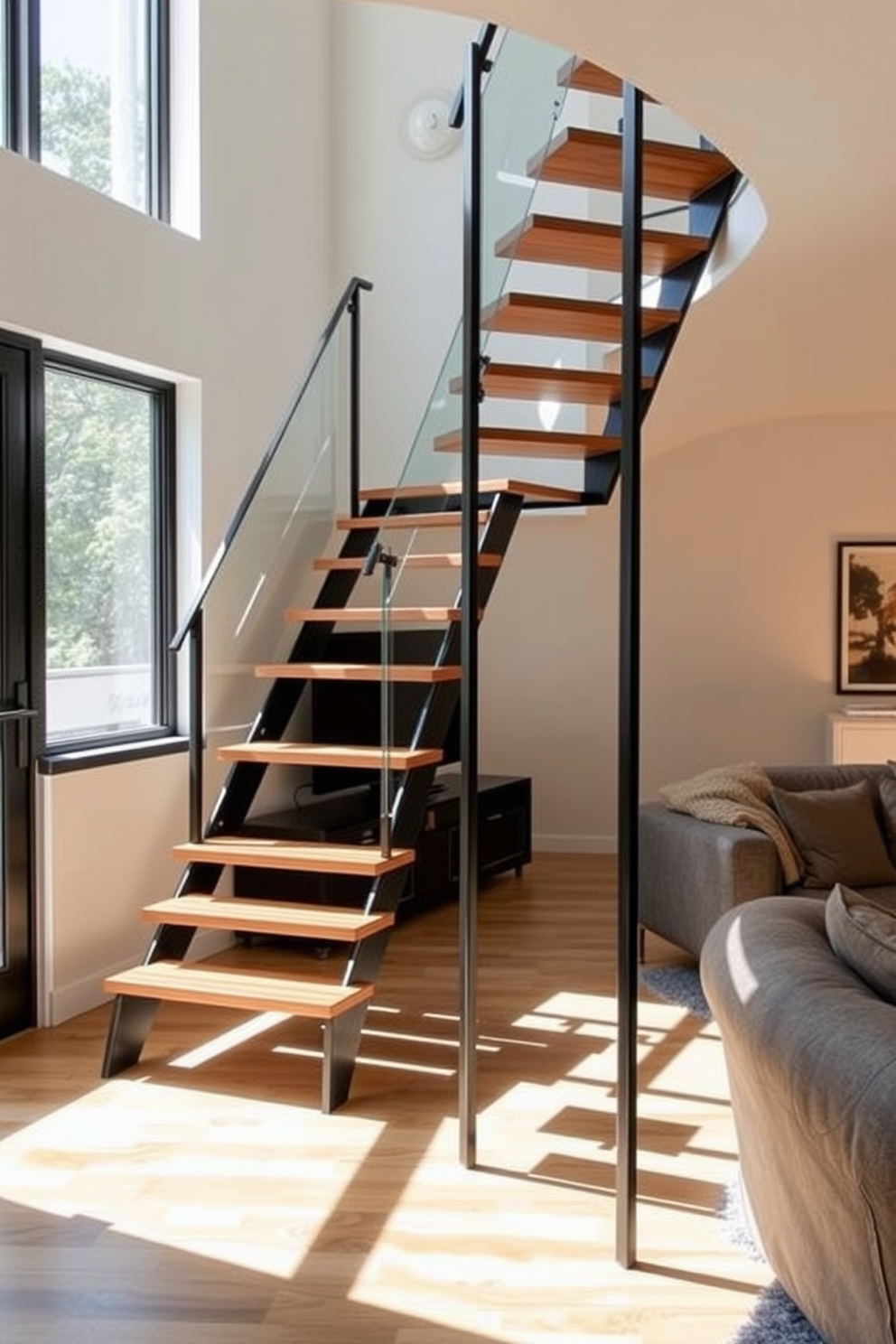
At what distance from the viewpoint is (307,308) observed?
6.45 metres

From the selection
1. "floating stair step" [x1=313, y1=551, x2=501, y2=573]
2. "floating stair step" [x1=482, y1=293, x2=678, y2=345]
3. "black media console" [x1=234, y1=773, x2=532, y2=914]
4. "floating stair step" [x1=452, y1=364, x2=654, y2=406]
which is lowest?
"black media console" [x1=234, y1=773, x2=532, y2=914]

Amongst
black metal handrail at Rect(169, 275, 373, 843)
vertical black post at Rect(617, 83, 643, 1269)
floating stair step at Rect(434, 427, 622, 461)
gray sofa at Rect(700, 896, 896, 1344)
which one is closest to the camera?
gray sofa at Rect(700, 896, 896, 1344)

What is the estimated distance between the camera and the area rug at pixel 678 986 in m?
4.73

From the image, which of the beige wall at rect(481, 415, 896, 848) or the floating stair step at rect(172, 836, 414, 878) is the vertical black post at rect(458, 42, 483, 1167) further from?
the beige wall at rect(481, 415, 896, 848)

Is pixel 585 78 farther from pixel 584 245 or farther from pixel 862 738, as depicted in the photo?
pixel 862 738

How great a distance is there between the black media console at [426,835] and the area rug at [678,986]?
82 cm

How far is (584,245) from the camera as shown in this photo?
5.21 meters

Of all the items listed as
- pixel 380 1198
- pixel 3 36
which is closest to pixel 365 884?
pixel 380 1198

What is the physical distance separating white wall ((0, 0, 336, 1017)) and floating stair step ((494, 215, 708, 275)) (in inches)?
49.8

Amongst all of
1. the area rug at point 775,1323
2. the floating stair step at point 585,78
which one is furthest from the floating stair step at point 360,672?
the floating stair step at point 585,78

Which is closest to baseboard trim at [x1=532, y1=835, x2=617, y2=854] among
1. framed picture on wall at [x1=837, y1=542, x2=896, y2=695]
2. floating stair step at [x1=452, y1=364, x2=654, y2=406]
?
framed picture on wall at [x1=837, y1=542, x2=896, y2=695]

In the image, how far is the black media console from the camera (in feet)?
17.8

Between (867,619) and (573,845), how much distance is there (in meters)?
2.05

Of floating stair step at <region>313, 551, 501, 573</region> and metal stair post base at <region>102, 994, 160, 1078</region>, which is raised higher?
floating stair step at <region>313, 551, 501, 573</region>
